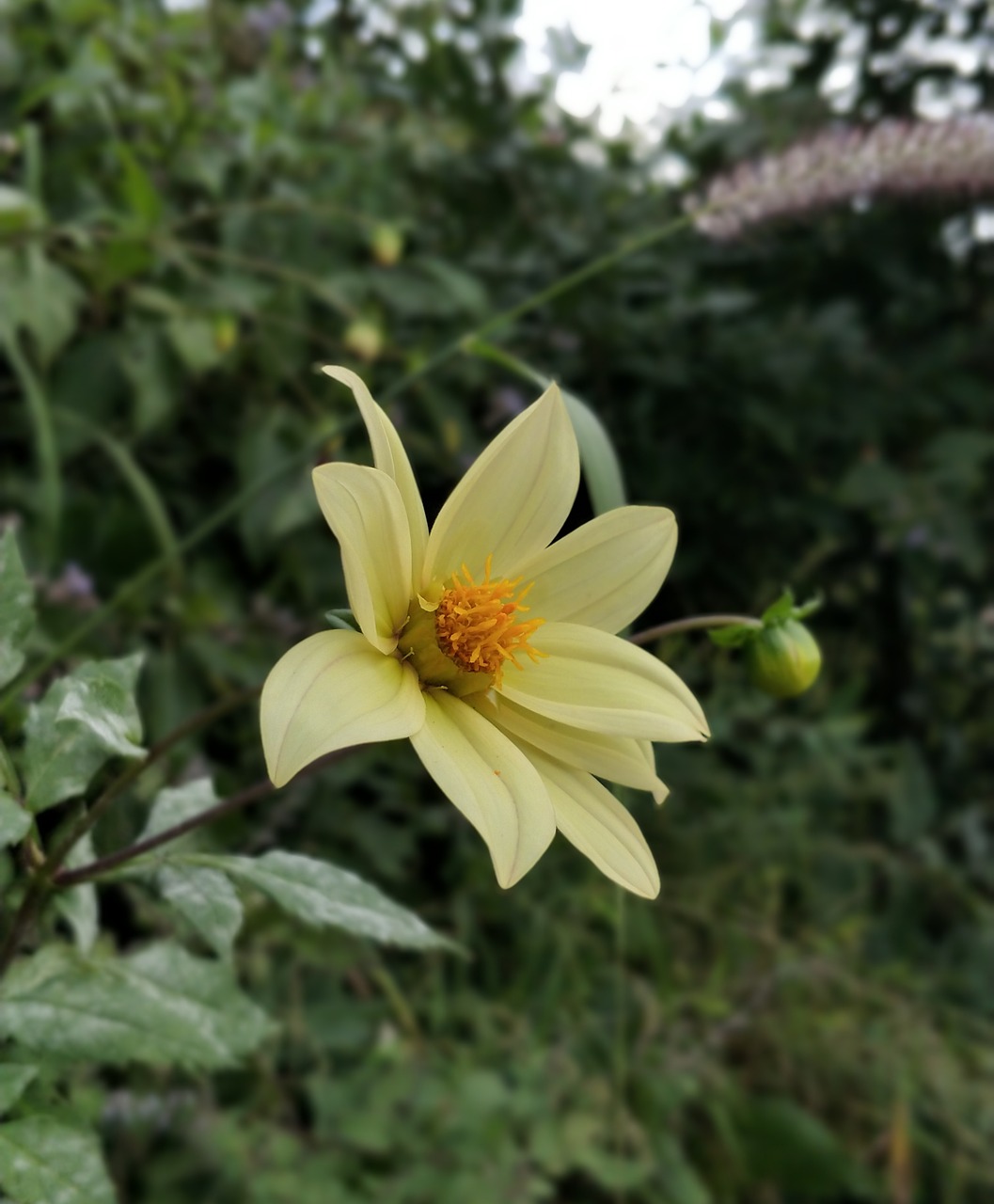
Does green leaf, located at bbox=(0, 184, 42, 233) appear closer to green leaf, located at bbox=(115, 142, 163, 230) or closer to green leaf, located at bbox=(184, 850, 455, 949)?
green leaf, located at bbox=(115, 142, 163, 230)

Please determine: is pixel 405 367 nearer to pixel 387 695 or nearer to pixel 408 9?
pixel 408 9

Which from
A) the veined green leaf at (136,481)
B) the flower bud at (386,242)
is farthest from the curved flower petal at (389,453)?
the flower bud at (386,242)

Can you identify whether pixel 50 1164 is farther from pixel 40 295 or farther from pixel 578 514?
pixel 40 295

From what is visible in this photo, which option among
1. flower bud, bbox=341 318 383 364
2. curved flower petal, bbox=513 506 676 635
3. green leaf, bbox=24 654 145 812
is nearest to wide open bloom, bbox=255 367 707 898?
curved flower petal, bbox=513 506 676 635

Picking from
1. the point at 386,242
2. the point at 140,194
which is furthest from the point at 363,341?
the point at 140,194

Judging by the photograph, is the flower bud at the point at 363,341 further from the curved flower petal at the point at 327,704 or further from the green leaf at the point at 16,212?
the curved flower petal at the point at 327,704

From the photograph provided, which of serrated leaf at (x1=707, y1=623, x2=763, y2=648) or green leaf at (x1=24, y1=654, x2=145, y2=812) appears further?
serrated leaf at (x1=707, y1=623, x2=763, y2=648)

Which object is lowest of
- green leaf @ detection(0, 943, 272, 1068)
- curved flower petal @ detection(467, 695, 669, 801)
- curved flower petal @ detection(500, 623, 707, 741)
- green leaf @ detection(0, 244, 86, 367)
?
green leaf @ detection(0, 943, 272, 1068)
